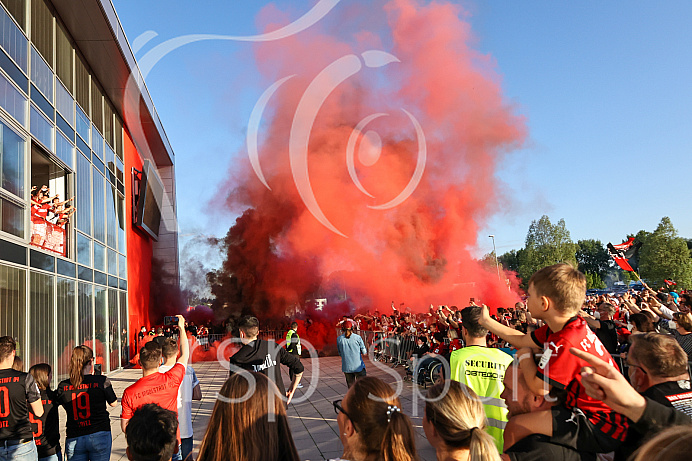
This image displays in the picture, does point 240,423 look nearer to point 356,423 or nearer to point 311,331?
point 356,423

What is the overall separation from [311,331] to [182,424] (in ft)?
67.1

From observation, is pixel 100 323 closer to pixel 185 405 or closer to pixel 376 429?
pixel 185 405

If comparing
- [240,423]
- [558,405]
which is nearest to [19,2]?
[240,423]

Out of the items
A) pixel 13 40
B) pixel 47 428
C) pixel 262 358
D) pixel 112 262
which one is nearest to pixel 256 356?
pixel 262 358

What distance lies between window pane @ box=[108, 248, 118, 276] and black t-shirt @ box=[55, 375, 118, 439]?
15737 mm

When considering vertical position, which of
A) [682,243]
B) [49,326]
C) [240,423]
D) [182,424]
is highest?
[682,243]

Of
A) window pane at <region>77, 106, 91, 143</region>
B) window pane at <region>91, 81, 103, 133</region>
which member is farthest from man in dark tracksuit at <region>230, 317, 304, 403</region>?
window pane at <region>91, 81, 103, 133</region>

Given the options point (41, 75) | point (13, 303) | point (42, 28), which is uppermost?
point (42, 28)

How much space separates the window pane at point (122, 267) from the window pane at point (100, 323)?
8.61ft

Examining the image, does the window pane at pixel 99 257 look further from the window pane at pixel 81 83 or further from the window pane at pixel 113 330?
the window pane at pixel 81 83

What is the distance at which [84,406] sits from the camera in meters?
4.57

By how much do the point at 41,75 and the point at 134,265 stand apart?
42.2ft

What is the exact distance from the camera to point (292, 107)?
29.0m

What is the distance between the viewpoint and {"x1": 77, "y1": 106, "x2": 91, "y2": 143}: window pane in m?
16.1
